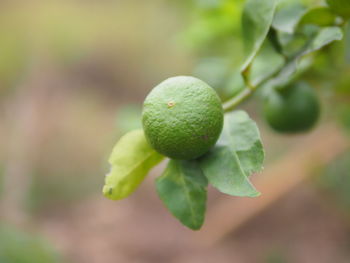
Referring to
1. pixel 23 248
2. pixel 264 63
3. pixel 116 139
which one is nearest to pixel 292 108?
pixel 264 63

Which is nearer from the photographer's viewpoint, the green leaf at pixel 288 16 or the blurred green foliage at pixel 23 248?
the green leaf at pixel 288 16

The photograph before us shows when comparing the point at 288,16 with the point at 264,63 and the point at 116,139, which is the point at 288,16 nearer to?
the point at 264,63

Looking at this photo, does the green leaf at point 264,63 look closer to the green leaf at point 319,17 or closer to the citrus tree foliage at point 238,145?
the citrus tree foliage at point 238,145

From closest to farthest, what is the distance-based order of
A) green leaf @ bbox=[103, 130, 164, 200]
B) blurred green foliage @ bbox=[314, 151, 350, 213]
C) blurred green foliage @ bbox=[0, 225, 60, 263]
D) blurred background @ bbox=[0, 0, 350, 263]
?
green leaf @ bbox=[103, 130, 164, 200], blurred background @ bbox=[0, 0, 350, 263], blurred green foliage @ bbox=[0, 225, 60, 263], blurred green foliage @ bbox=[314, 151, 350, 213]

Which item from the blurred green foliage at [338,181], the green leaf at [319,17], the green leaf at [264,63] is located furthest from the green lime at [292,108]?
the blurred green foliage at [338,181]

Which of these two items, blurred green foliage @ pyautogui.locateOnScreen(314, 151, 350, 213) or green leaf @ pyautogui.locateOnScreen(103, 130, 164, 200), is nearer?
green leaf @ pyautogui.locateOnScreen(103, 130, 164, 200)

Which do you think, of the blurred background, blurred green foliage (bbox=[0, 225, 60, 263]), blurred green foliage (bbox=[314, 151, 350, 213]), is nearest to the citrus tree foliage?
the blurred background

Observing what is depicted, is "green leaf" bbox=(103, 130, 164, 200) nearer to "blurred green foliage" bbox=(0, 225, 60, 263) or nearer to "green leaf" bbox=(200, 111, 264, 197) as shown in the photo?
"green leaf" bbox=(200, 111, 264, 197)
